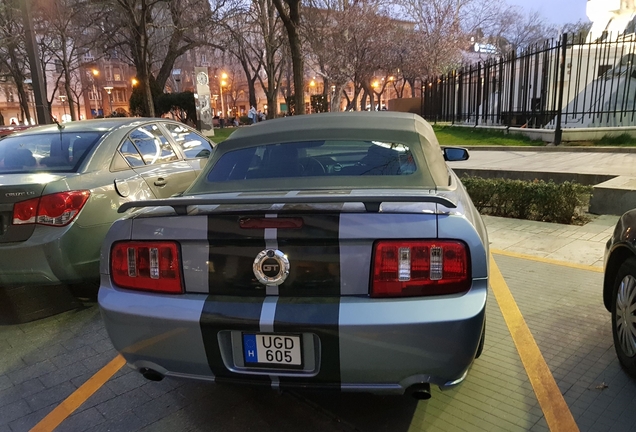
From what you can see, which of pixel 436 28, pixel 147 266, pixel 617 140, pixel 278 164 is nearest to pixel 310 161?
pixel 278 164

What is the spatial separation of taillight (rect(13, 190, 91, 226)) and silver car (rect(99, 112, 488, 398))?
177cm

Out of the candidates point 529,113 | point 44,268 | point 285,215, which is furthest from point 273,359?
point 529,113

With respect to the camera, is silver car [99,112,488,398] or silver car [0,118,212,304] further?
silver car [0,118,212,304]

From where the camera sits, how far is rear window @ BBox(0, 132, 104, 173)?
14.7 ft

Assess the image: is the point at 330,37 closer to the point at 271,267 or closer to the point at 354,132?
the point at 354,132

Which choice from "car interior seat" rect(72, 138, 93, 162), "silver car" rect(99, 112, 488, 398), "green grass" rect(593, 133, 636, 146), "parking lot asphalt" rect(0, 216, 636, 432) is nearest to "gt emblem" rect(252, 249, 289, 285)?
"silver car" rect(99, 112, 488, 398)

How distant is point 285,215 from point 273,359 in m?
0.67

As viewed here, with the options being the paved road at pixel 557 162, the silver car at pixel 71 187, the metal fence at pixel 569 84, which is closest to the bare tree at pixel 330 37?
the metal fence at pixel 569 84

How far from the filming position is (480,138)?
615 inches

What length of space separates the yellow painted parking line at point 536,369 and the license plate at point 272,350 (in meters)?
1.43

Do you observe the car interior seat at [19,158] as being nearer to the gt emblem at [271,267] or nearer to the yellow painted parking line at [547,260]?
the gt emblem at [271,267]

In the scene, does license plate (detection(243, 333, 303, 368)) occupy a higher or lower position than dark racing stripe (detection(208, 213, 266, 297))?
lower

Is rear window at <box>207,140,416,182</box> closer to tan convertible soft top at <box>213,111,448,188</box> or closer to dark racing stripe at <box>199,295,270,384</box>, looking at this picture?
tan convertible soft top at <box>213,111,448,188</box>

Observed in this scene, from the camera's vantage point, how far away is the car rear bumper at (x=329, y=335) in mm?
2074
